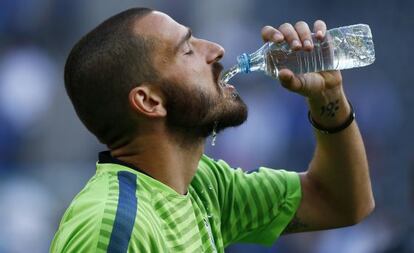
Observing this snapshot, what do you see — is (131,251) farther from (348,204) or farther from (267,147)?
(267,147)

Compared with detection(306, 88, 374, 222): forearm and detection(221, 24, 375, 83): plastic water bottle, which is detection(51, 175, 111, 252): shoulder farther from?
detection(306, 88, 374, 222): forearm

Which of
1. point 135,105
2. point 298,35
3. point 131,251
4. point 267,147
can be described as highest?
point 298,35

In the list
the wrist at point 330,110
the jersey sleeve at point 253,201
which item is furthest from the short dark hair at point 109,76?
the wrist at point 330,110

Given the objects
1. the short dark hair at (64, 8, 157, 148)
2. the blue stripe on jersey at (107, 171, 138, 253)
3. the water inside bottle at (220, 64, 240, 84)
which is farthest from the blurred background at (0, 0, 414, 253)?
the blue stripe on jersey at (107, 171, 138, 253)

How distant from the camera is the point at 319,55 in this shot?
366cm

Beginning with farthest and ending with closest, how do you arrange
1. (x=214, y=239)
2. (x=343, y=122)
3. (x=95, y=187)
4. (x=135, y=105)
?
1. (x=343, y=122)
2. (x=214, y=239)
3. (x=135, y=105)
4. (x=95, y=187)

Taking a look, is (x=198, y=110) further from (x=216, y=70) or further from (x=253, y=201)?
(x=253, y=201)

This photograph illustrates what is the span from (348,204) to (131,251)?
1249 mm

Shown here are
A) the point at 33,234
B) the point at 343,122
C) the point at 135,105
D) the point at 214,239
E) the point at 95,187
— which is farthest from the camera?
the point at 33,234

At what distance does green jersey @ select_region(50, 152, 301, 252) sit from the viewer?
9.20 feet

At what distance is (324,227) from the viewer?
3848 millimetres

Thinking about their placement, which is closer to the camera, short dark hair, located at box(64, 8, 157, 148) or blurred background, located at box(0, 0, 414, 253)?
short dark hair, located at box(64, 8, 157, 148)

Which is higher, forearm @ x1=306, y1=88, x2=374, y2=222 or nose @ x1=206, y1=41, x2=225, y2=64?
nose @ x1=206, y1=41, x2=225, y2=64

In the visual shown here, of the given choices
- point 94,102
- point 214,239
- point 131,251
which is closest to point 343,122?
point 214,239
